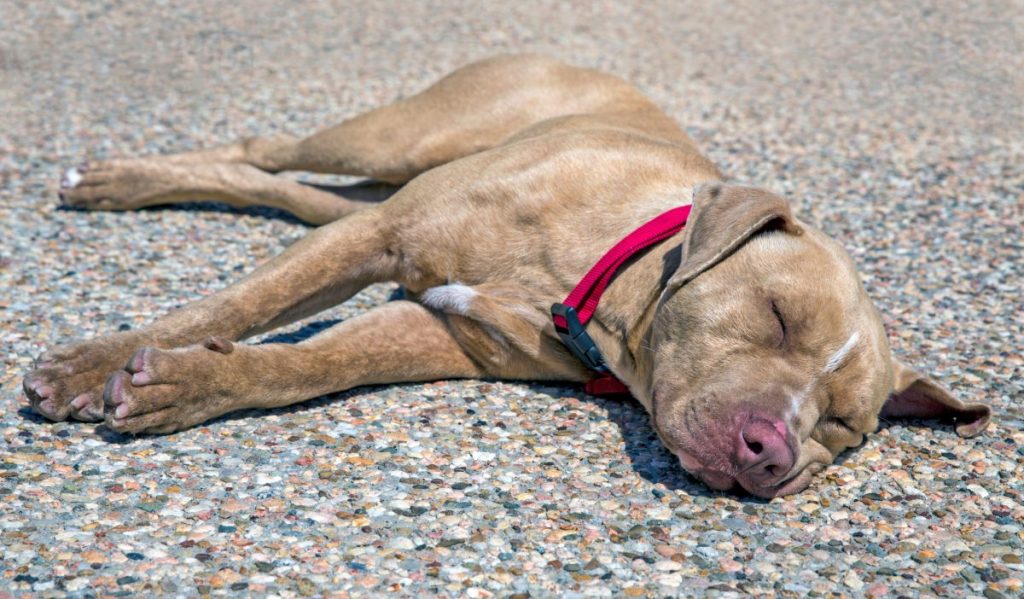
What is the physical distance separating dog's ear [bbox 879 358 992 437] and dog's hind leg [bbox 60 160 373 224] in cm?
284

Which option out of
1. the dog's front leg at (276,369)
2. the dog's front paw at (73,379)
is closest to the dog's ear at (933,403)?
the dog's front leg at (276,369)

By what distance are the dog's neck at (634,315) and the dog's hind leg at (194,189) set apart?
2.12m

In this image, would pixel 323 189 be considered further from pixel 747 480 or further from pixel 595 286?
pixel 747 480

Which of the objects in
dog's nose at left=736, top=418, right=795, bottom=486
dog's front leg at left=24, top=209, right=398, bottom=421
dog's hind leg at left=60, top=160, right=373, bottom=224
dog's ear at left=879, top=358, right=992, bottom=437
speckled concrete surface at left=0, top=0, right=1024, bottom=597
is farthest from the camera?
dog's hind leg at left=60, top=160, right=373, bottom=224

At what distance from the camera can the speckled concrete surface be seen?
3186 mm

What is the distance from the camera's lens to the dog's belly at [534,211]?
432 centimetres

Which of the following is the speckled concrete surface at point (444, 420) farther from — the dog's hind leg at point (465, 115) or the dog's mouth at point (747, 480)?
the dog's hind leg at point (465, 115)

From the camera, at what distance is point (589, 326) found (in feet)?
13.8

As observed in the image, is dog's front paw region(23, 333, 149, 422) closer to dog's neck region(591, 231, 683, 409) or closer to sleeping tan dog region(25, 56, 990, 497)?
sleeping tan dog region(25, 56, 990, 497)

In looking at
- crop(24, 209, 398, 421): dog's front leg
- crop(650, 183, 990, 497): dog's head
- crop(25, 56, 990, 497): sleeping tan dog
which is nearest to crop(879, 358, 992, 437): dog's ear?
crop(25, 56, 990, 497): sleeping tan dog

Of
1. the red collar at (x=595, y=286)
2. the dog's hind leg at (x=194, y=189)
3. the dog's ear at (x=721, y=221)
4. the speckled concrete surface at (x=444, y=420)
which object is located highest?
the dog's ear at (x=721, y=221)

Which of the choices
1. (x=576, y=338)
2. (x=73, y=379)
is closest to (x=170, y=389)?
(x=73, y=379)

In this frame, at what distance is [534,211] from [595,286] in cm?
42

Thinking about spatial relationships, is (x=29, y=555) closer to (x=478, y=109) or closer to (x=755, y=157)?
(x=478, y=109)
